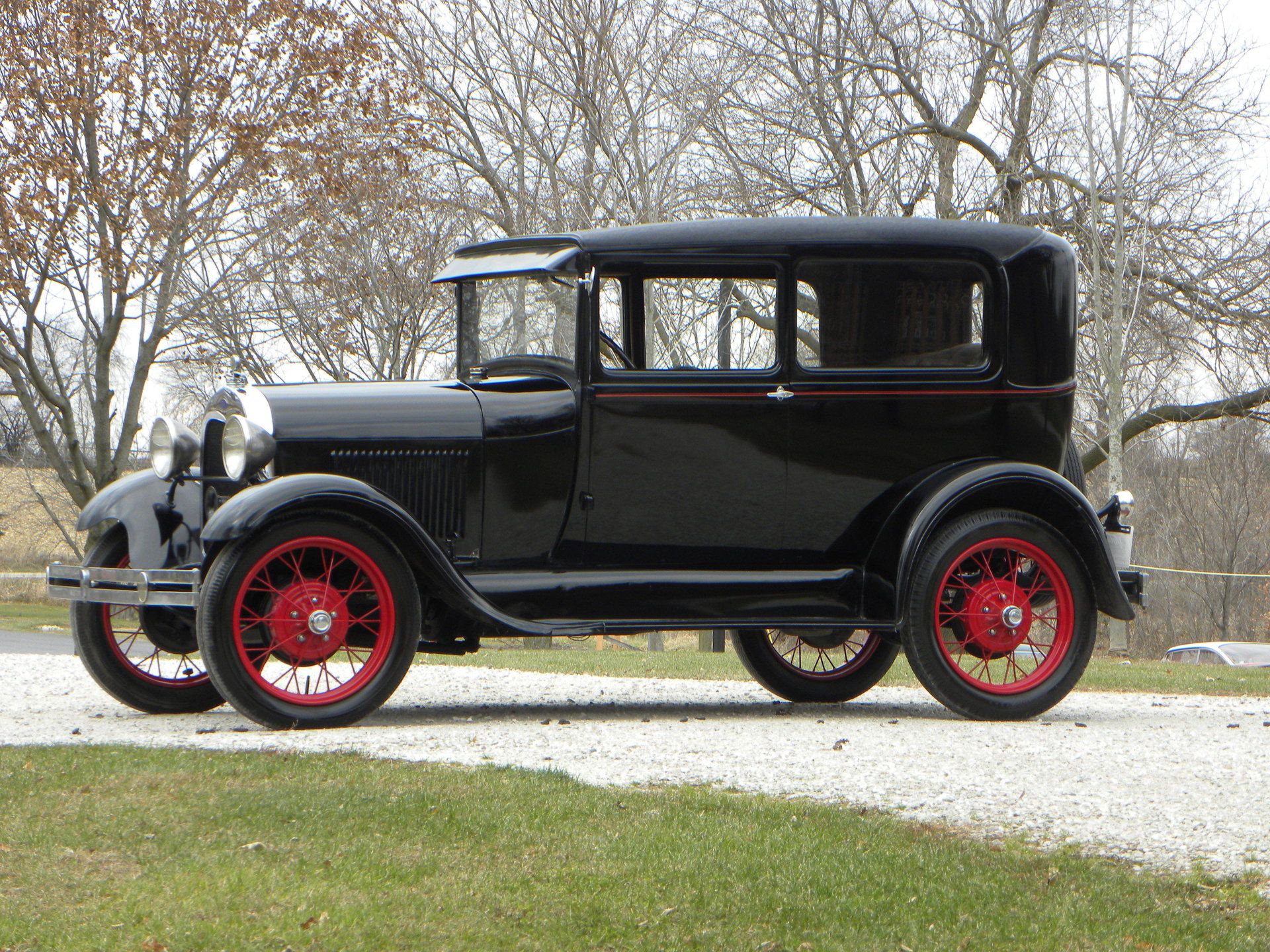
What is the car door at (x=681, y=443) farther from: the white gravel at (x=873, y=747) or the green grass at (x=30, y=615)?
the green grass at (x=30, y=615)

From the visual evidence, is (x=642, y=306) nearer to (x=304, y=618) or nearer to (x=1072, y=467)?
(x=304, y=618)

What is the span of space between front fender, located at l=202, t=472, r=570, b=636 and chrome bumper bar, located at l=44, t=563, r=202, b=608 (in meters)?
0.20

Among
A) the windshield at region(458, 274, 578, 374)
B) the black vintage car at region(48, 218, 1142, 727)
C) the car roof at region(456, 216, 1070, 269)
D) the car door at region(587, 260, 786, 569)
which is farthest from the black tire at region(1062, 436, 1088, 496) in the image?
the windshield at region(458, 274, 578, 374)

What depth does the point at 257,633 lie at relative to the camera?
20.7ft

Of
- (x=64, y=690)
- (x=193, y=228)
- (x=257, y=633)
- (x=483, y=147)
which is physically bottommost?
(x=64, y=690)

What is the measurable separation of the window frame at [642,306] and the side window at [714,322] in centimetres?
2

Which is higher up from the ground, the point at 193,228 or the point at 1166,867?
the point at 193,228

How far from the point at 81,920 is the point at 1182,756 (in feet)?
13.9

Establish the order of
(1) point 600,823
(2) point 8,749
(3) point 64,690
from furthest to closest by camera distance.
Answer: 1. (3) point 64,690
2. (2) point 8,749
3. (1) point 600,823

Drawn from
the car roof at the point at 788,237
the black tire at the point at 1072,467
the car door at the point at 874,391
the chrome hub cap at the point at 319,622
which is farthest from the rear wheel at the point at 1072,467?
the chrome hub cap at the point at 319,622

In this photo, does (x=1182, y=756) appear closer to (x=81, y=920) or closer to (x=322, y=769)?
(x=322, y=769)

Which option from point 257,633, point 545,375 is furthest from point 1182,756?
point 257,633

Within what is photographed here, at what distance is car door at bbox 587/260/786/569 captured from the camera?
22.1 ft

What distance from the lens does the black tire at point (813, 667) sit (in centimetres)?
815
